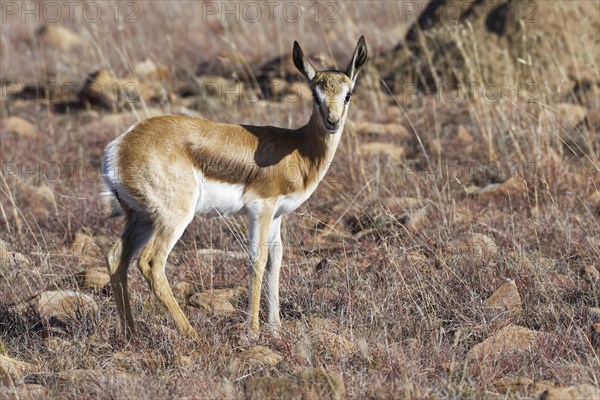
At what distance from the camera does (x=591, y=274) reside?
6109 millimetres

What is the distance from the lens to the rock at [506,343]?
16.4 feet

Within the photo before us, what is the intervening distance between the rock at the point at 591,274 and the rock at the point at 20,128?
6592mm

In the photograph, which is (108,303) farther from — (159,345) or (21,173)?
(21,173)

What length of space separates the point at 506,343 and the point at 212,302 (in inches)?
78.3

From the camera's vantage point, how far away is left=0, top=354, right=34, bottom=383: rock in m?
4.75

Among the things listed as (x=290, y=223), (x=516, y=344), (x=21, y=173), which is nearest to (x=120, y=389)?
(x=516, y=344)

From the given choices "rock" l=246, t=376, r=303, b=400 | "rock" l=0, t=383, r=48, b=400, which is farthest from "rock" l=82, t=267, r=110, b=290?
"rock" l=246, t=376, r=303, b=400

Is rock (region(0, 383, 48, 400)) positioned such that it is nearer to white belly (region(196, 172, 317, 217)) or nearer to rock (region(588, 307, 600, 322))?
white belly (region(196, 172, 317, 217))

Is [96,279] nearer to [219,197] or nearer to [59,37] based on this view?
[219,197]

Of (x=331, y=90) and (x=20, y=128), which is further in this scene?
(x=20, y=128)

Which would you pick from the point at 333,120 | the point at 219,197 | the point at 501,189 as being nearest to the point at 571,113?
the point at 501,189

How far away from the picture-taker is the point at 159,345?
207 inches

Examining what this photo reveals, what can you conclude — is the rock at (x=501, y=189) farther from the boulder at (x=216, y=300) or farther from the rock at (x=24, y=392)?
the rock at (x=24, y=392)

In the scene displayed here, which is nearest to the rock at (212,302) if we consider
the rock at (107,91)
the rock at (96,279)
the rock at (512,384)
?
the rock at (96,279)
